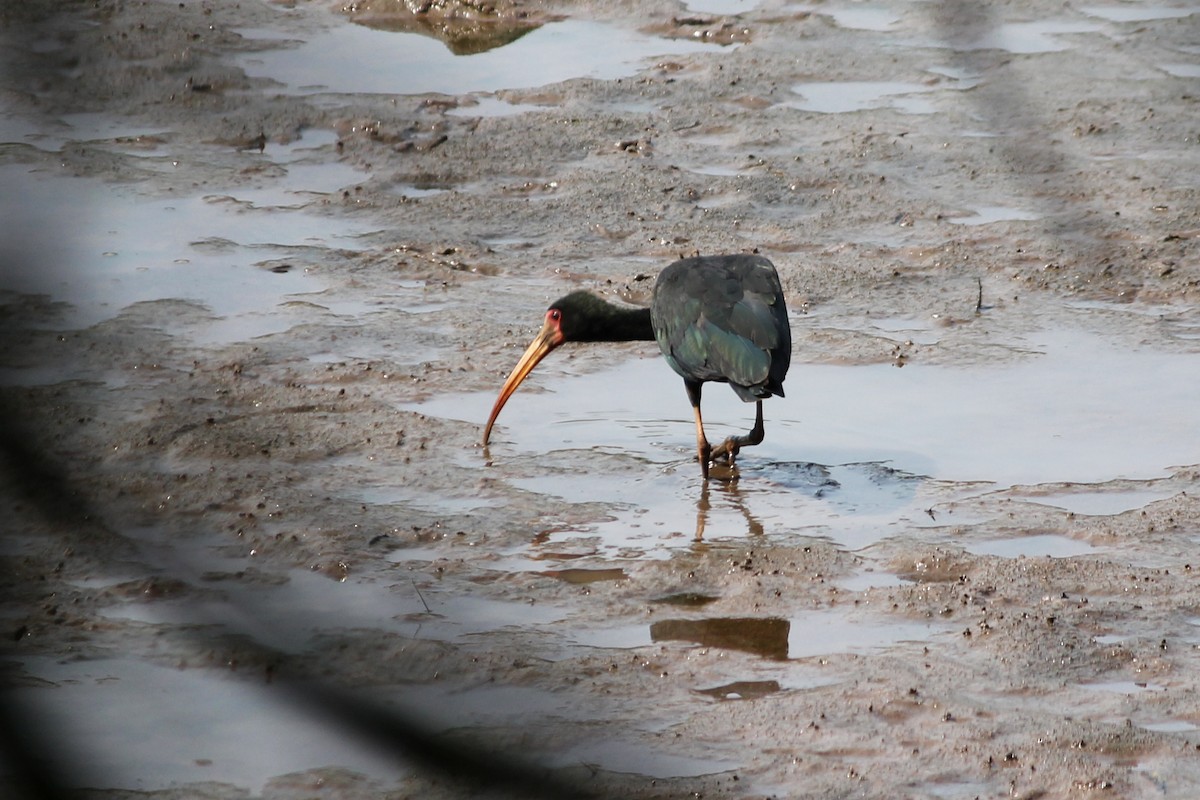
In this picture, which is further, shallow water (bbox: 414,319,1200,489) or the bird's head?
the bird's head

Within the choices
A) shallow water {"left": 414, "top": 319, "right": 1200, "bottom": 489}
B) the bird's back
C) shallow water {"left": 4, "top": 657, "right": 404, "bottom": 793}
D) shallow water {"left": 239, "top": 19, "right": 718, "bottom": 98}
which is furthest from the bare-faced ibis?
shallow water {"left": 239, "top": 19, "right": 718, "bottom": 98}

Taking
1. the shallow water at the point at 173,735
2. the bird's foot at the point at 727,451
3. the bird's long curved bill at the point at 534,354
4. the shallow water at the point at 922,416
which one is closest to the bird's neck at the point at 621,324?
the bird's long curved bill at the point at 534,354

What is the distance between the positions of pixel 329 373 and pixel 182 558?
5731 mm

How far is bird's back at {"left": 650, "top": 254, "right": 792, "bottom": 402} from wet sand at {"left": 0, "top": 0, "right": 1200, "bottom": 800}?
1.42 ft

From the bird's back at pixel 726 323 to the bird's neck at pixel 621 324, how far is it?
28cm

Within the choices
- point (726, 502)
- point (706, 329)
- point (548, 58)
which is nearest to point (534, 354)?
point (706, 329)

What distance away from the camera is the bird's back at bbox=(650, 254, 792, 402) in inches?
222

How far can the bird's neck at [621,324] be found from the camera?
260 inches

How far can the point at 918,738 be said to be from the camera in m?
3.90

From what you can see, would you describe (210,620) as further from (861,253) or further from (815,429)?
(861,253)

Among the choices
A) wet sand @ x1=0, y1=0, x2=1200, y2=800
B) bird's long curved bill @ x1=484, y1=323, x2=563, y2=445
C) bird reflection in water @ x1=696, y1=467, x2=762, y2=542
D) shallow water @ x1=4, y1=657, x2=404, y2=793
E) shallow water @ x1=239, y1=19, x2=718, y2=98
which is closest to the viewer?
wet sand @ x1=0, y1=0, x2=1200, y2=800

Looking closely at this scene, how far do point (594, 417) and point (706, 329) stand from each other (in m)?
0.78

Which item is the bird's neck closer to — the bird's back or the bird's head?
the bird's head

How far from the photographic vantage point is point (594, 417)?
645cm
